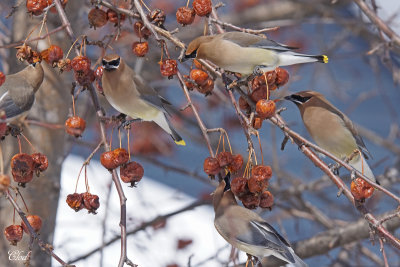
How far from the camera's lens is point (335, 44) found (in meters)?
3.45

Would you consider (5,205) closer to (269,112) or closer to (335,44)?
(269,112)

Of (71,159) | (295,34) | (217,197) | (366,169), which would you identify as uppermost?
(217,197)

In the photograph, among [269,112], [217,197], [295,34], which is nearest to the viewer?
[269,112]

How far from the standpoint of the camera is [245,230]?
1639 millimetres

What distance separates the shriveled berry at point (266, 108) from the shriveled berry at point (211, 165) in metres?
0.15

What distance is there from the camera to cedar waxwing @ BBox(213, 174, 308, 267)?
1.59 m

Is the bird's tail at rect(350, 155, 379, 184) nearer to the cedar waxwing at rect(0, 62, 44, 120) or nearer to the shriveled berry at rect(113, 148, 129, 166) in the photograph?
the shriveled berry at rect(113, 148, 129, 166)

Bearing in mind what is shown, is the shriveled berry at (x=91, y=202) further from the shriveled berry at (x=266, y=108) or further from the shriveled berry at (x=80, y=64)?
the shriveled berry at (x=266, y=108)

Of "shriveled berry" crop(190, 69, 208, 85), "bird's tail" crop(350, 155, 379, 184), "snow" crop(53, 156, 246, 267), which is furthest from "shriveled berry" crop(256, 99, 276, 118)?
"snow" crop(53, 156, 246, 267)

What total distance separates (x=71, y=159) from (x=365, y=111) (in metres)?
2.24

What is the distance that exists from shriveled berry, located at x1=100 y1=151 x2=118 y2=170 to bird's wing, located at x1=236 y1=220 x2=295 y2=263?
388 millimetres

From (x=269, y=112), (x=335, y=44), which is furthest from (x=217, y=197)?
(x=335, y=44)

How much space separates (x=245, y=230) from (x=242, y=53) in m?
0.45

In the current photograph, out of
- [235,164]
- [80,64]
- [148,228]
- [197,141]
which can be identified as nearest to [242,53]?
[235,164]
